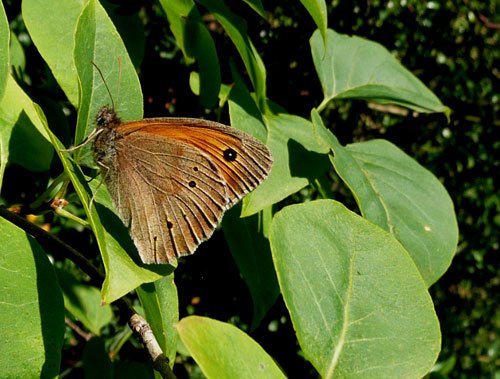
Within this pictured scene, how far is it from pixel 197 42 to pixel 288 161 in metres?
0.37

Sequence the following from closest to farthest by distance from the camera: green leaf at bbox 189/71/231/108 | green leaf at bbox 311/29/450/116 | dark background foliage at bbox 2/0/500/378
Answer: green leaf at bbox 189/71/231/108
green leaf at bbox 311/29/450/116
dark background foliage at bbox 2/0/500/378

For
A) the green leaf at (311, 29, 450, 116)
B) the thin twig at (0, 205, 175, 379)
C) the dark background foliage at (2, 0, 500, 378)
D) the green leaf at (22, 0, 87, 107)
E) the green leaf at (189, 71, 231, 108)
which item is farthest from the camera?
the dark background foliage at (2, 0, 500, 378)

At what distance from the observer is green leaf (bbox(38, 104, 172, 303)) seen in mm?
757

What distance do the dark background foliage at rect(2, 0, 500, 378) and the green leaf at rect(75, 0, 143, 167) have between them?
0.50 m

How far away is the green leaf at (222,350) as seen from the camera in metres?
0.72

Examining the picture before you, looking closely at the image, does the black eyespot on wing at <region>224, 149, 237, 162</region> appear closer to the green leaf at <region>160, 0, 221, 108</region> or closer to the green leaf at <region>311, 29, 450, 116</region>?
the green leaf at <region>160, 0, 221, 108</region>

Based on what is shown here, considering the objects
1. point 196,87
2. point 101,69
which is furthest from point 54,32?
point 196,87

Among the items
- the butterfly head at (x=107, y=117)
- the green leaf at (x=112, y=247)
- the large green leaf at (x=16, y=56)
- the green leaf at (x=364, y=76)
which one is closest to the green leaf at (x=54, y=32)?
the butterfly head at (x=107, y=117)

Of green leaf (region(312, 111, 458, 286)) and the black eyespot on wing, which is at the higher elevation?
the black eyespot on wing

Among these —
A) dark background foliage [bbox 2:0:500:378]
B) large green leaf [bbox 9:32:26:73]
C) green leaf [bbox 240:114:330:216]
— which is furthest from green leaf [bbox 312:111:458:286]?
large green leaf [bbox 9:32:26:73]

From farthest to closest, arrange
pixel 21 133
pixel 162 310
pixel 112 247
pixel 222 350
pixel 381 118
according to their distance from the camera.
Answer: pixel 381 118 → pixel 21 133 → pixel 162 310 → pixel 112 247 → pixel 222 350

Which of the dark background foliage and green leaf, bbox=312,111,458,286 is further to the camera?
the dark background foliage

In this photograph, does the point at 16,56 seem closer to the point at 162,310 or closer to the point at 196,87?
the point at 196,87

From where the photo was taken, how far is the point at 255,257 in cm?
115
